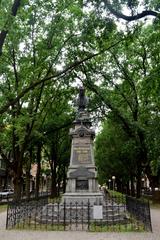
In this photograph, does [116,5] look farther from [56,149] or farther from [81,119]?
[56,149]

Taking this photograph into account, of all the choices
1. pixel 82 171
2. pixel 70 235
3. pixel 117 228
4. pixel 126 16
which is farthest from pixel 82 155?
pixel 126 16

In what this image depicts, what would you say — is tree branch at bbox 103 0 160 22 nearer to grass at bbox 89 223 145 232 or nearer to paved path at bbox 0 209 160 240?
paved path at bbox 0 209 160 240

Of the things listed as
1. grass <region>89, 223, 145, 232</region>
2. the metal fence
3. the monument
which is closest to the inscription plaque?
the monument

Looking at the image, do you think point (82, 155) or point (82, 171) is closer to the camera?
point (82, 171)

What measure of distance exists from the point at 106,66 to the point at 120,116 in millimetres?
4726

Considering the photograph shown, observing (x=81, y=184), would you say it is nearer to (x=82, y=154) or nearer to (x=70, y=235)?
(x=82, y=154)

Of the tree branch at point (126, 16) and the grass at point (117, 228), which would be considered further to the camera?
the grass at point (117, 228)

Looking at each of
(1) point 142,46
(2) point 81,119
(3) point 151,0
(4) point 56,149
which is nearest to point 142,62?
(1) point 142,46

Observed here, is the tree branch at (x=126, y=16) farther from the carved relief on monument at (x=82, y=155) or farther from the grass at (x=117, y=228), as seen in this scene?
the carved relief on monument at (x=82, y=155)

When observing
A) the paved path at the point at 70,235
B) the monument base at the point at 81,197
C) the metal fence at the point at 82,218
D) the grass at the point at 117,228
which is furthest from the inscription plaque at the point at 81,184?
the paved path at the point at 70,235

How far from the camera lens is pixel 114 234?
44.2 feet

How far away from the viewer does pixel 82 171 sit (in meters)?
20.2

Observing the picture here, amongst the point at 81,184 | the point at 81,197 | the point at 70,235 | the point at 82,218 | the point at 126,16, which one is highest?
the point at 126,16

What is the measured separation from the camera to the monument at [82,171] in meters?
19.5
